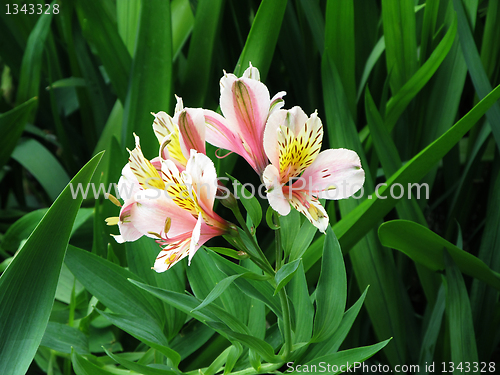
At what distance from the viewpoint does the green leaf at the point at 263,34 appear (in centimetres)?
47

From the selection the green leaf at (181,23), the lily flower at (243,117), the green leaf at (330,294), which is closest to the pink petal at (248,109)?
the lily flower at (243,117)

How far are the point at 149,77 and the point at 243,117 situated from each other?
0.34 m

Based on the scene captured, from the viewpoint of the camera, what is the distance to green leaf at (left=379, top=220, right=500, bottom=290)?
1.23 feet

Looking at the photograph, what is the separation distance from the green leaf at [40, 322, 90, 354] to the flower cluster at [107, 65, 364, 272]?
0.20m

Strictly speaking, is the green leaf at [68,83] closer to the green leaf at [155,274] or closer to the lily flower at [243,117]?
the green leaf at [155,274]

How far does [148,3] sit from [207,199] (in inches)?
15.3

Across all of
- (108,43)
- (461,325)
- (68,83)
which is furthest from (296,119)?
(68,83)

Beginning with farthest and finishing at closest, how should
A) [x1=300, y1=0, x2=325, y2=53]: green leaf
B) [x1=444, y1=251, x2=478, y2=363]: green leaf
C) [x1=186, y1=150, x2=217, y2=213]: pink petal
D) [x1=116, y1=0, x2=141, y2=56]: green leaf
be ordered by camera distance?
[x1=116, y1=0, x2=141, y2=56]: green leaf
[x1=300, y1=0, x2=325, y2=53]: green leaf
[x1=444, y1=251, x2=478, y2=363]: green leaf
[x1=186, y1=150, x2=217, y2=213]: pink petal

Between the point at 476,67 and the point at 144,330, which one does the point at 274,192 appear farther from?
the point at 476,67

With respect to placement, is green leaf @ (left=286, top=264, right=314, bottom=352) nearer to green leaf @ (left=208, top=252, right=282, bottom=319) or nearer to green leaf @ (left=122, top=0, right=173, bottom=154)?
green leaf @ (left=208, top=252, right=282, bottom=319)

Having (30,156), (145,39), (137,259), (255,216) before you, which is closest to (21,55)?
(30,156)

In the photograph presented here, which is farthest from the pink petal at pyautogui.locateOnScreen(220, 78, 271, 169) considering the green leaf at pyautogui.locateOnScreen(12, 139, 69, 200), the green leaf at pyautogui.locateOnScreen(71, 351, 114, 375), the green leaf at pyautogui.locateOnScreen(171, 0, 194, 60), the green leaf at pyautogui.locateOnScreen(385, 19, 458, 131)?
the green leaf at pyautogui.locateOnScreen(12, 139, 69, 200)

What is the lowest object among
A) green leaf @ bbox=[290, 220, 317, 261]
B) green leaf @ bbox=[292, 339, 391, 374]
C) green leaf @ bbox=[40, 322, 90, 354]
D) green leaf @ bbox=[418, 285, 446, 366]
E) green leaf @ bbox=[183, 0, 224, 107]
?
green leaf @ bbox=[418, 285, 446, 366]

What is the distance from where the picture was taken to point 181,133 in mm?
243
